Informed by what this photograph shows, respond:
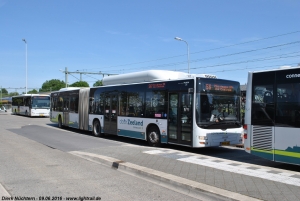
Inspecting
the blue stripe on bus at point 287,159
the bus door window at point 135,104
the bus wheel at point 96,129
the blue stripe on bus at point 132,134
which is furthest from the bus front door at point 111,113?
the blue stripe on bus at point 287,159

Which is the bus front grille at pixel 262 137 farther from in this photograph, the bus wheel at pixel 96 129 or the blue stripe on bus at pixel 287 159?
the bus wheel at pixel 96 129

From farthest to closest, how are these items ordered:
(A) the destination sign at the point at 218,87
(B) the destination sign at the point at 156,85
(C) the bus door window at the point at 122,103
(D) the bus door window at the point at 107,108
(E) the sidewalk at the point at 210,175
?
1. (D) the bus door window at the point at 107,108
2. (C) the bus door window at the point at 122,103
3. (B) the destination sign at the point at 156,85
4. (A) the destination sign at the point at 218,87
5. (E) the sidewalk at the point at 210,175

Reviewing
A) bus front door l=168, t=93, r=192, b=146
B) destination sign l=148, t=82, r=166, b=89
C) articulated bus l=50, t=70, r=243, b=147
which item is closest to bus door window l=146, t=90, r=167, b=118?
articulated bus l=50, t=70, r=243, b=147

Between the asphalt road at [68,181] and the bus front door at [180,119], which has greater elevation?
the bus front door at [180,119]

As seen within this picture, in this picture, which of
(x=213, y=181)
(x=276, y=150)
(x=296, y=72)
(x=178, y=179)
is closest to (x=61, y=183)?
(x=178, y=179)

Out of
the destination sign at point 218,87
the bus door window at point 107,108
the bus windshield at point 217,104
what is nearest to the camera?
the bus windshield at point 217,104

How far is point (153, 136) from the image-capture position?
43.5ft

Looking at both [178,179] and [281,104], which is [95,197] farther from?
[281,104]

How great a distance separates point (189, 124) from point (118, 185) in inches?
198

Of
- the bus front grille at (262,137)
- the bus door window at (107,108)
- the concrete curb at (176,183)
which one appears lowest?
the concrete curb at (176,183)

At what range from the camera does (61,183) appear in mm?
7000

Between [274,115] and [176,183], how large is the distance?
355 cm

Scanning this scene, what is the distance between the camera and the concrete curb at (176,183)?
5.92 metres

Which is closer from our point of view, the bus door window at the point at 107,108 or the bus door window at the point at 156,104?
the bus door window at the point at 156,104
